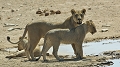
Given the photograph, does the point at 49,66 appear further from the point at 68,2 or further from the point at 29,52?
the point at 68,2

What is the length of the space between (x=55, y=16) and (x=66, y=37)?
1038 cm

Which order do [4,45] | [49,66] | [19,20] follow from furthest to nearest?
1. [19,20]
2. [4,45]
3. [49,66]

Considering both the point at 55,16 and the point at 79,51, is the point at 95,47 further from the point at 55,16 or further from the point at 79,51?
the point at 55,16

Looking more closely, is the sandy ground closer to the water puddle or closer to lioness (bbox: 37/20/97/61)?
lioness (bbox: 37/20/97/61)

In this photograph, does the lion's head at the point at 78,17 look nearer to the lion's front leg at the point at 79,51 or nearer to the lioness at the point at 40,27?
the lioness at the point at 40,27

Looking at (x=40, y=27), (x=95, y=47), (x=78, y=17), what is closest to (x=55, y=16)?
(x=95, y=47)

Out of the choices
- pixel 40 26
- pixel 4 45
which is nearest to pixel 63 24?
pixel 40 26

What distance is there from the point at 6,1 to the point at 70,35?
16.5 m

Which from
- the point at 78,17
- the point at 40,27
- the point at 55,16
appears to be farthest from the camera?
the point at 55,16

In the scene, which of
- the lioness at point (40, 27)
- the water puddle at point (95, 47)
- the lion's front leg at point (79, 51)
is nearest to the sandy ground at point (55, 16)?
the lion's front leg at point (79, 51)

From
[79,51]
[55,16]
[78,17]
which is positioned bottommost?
[55,16]

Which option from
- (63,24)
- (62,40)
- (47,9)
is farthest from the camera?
(47,9)

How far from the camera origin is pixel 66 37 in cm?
1245

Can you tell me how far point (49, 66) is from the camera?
11609mm
